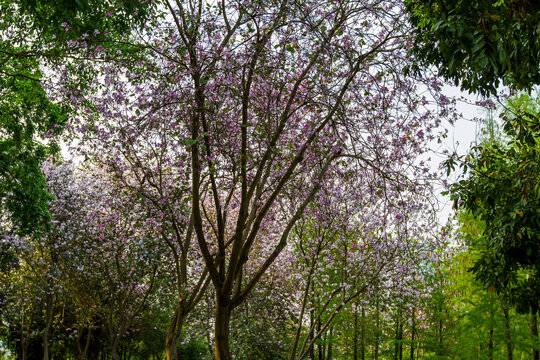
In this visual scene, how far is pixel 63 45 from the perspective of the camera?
6574 millimetres

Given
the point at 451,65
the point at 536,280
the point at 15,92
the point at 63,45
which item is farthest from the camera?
the point at 15,92

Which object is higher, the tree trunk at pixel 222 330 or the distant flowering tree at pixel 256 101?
the distant flowering tree at pixel 256 101

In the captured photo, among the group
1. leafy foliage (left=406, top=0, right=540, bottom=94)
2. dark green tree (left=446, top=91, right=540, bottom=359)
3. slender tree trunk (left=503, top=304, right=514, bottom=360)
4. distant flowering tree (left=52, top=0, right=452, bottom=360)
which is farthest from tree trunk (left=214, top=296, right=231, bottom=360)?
slender tree trunk (left=503, top=304, right=514, bottom=360)

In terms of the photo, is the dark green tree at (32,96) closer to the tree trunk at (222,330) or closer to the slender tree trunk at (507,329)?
the tree trunk at (222,330)

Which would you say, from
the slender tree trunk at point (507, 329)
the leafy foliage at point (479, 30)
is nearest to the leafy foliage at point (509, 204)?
the leafy foliage at point (479, 30)

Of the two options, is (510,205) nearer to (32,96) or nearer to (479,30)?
(479,30)

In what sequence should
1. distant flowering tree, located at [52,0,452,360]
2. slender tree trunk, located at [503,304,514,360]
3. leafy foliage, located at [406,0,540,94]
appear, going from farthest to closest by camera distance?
slender tree trunk, located at [503,304,514,360] → distant flowering tree, located at [52,0,452,360] → leafy foliage, located at [406,0,540,94]

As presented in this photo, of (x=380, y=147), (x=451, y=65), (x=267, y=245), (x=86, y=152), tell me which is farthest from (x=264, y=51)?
(x=267, y=245)

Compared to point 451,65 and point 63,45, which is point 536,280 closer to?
point 451,65

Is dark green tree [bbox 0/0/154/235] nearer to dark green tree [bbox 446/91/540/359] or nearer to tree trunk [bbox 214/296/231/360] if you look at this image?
tree trunk [bbox 214/296/231/360]

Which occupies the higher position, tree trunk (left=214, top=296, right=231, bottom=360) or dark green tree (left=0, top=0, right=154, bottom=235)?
dark green tree (left=0, top=0, right=154, bottom=235)

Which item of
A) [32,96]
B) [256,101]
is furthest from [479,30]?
[32,96]

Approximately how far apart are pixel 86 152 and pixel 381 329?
55.8 ft

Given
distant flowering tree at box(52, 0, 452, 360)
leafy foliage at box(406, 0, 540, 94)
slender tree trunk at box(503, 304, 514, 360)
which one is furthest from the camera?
slender tree trunk at box(503, 304, 514, 360)
